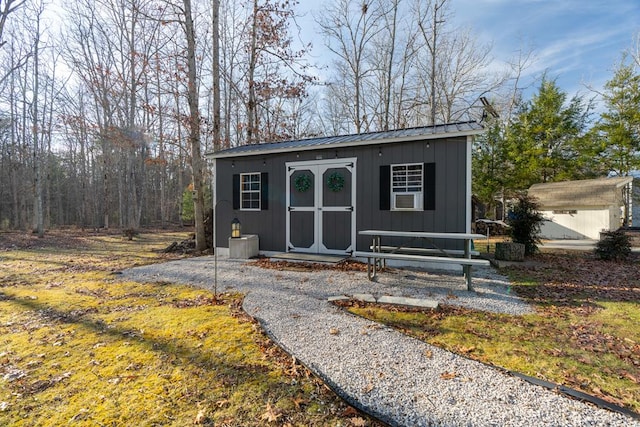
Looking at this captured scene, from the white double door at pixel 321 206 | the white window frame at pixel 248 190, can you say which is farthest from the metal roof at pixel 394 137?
the white window frame at pixel 248 190

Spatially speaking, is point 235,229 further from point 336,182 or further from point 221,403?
point 221,403

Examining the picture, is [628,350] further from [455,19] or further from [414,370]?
[455,19]

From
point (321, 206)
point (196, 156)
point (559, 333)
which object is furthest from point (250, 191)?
point (559, 333)

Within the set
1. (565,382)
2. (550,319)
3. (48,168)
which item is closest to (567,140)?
(550,319)

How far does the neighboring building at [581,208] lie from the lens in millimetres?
12168

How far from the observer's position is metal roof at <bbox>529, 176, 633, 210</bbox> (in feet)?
39.9

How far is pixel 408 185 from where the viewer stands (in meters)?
6.54

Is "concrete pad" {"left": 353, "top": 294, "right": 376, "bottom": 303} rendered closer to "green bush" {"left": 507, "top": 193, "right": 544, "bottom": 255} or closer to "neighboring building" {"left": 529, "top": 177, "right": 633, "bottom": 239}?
"green bush" {"left": 507, "top": 193, "right": 544, "bottom": 255}

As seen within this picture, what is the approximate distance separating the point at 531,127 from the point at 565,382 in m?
18.3

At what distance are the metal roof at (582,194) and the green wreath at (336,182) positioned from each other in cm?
905

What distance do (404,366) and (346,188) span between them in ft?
16.3

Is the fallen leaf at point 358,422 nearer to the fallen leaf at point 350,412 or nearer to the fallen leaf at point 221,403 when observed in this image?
the fallen leaf at point 350,412

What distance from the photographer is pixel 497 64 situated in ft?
58.6

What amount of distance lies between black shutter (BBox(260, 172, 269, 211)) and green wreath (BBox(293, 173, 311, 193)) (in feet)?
3.01
